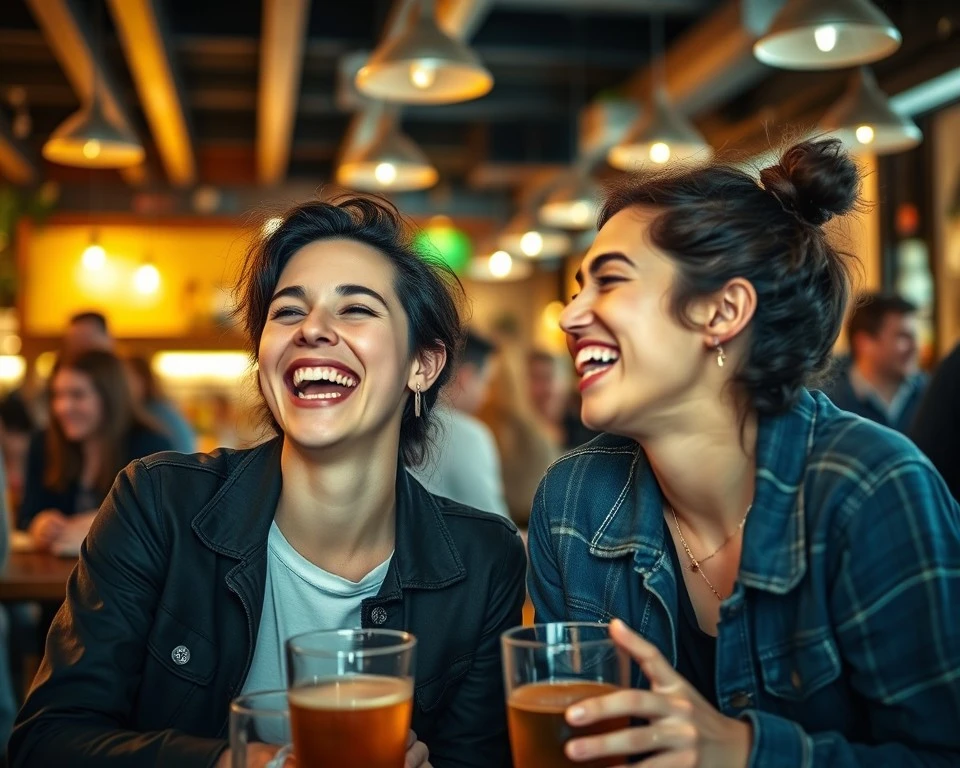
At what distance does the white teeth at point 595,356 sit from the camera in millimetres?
1582

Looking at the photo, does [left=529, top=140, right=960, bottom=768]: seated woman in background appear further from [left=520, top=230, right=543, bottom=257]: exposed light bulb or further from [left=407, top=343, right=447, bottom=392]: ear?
[left=520, top=230, right=543, bottom=257]: exposed light bulb

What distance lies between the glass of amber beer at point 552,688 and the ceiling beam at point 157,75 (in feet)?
16.2

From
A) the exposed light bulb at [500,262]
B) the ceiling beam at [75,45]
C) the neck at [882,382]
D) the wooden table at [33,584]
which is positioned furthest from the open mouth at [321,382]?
the exposed light bulb at [500,262]

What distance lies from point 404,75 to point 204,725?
2.78m

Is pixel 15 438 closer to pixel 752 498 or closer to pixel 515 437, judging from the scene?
pixel 515 437

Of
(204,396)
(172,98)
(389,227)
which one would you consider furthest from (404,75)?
(204,396)

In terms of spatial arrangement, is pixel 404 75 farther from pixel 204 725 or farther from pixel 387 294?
pixel 204 725

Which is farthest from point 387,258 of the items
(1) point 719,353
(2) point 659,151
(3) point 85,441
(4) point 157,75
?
(4) point 157,75

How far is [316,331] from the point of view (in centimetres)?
181

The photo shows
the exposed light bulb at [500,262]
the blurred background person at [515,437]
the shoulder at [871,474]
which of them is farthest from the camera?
the exposed light bulb at [500,262]

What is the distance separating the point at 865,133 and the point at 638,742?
3816mm

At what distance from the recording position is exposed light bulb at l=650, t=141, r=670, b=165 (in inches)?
192

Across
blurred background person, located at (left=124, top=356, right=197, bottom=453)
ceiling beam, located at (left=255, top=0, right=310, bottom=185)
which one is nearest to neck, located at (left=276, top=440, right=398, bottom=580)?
blurred background person, located at (left=124, top=356, right=197, bottom=453)

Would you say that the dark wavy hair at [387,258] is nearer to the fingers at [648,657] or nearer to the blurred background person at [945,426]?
the fingers at [648,657]
